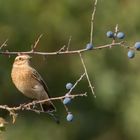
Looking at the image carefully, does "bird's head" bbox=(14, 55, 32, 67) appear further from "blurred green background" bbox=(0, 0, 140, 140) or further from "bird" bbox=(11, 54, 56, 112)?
"blurred green background" bbox=(0, 0, 140, 140)

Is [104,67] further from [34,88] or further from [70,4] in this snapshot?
[34,88]

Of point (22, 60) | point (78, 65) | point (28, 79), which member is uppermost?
point (78, 65)

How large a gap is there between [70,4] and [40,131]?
1743mm

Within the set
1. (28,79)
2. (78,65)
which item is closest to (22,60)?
(28,79)

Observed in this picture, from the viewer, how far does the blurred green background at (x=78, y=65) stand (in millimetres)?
11914

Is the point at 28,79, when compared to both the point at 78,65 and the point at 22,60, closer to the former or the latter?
the point at 22,60

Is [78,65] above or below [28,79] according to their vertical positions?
above

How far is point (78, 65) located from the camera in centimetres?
1277

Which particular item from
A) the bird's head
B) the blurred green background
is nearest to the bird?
the bird's head

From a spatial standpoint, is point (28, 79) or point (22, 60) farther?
point (28, 79)

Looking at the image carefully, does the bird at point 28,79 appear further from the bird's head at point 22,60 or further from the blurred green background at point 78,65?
the blurred green background at point 78,65

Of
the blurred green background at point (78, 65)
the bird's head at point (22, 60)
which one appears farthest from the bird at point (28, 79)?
the blurred green background at point (78, 65)

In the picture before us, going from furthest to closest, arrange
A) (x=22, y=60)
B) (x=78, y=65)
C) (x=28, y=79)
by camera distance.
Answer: (x=78, y=65)
(x=28, y=79)
(x=22, y=60)

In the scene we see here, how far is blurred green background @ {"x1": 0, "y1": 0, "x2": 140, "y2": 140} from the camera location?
1191 centimetres
